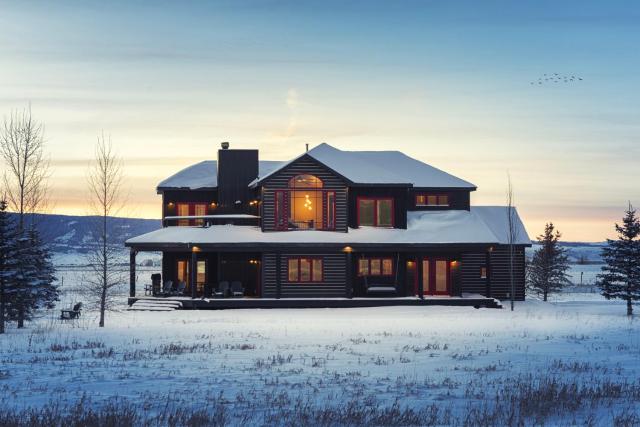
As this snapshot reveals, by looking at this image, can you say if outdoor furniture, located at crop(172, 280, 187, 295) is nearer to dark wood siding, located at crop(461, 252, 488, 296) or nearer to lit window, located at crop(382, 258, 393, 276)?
lit window, located at crop(382, 258, 393, 276)

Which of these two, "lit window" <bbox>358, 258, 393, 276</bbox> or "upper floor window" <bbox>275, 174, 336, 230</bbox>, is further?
"lit window" <bbox>358, 258, 393, 276</bbox>

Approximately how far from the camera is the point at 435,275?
1674 inches

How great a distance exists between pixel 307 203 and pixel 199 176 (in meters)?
9.13

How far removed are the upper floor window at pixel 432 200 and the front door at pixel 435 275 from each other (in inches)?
160

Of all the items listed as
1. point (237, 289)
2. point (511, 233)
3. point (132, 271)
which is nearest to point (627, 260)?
point (511, 233)

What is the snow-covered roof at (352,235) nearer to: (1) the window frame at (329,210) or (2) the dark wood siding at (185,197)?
(1) the window frame at (329,210)

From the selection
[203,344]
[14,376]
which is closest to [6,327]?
[203,344]

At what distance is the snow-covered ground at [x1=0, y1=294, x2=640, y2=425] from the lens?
43.0ft

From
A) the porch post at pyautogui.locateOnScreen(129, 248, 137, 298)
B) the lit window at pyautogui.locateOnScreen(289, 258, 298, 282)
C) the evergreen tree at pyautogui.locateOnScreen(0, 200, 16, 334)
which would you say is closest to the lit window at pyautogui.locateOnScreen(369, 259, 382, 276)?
the lit window at pyautogui.locateOnScreen(289, 258, 298, 282)

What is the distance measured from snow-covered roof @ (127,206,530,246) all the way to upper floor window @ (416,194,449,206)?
1.79m

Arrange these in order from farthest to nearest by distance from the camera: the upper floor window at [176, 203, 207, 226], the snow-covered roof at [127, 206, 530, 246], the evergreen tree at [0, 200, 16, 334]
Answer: the upper floor window at [176, 203, 207, 226], the snow-covered roof at [127, 206, 530, 246], the evergreen tree at [0, 200, 16, 334]

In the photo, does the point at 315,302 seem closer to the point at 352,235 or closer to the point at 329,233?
the point at 329,233

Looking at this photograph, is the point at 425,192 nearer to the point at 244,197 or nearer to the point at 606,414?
the point at 244,197

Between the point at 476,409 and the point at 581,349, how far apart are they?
9.99 meters
